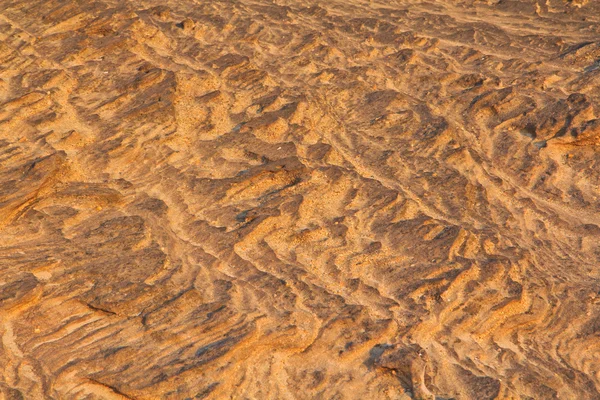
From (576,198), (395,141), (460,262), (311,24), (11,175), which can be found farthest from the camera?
(311,24)

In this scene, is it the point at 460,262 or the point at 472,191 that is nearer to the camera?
the point at 460,262

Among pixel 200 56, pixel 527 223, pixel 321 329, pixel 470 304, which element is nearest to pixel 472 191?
pixel 527 223

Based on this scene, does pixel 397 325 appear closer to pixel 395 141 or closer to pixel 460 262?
pixel 460 262

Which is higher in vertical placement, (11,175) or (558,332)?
(11,175)

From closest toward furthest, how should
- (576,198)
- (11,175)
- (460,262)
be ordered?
(460,262), (11,175), (576,198)

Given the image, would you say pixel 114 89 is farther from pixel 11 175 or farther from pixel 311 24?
pixel 311 24

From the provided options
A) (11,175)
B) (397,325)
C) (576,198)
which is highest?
(11,175)
